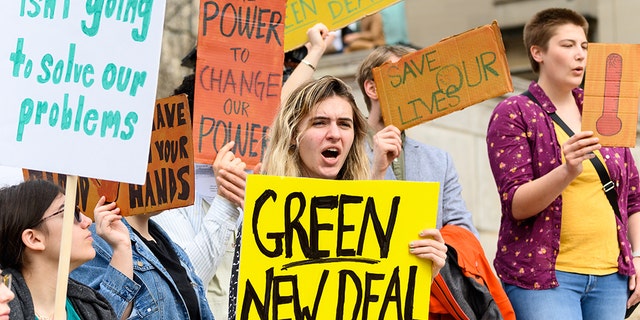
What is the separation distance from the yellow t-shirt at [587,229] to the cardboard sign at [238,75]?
3.99ft

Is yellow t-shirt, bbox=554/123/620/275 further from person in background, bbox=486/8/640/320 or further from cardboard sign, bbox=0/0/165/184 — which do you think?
cardboard sign, bbox=0/0/165/184

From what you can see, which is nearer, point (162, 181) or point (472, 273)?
point (162, 181)

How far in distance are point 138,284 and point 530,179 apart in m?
1.59

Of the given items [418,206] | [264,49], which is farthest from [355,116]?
[264,49]

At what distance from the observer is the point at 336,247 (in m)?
4.41

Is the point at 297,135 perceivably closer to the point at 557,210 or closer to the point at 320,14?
the point at 557,210

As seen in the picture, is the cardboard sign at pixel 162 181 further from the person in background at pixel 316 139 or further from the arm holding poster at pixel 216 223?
the person in background at pixel 316 139

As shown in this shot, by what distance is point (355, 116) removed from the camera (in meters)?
4.90

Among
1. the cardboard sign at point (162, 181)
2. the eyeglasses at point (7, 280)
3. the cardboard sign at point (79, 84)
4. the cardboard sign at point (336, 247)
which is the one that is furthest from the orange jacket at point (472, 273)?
the eyeglasses at point (7, 280)

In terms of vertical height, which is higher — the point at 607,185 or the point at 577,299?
the point at 607,185

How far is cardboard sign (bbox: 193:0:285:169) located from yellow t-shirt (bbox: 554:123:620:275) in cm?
121

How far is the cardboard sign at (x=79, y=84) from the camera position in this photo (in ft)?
14.3

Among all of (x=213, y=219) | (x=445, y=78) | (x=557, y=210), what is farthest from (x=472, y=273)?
(x=213, y=219)

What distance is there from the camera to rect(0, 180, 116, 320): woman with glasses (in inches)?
175
